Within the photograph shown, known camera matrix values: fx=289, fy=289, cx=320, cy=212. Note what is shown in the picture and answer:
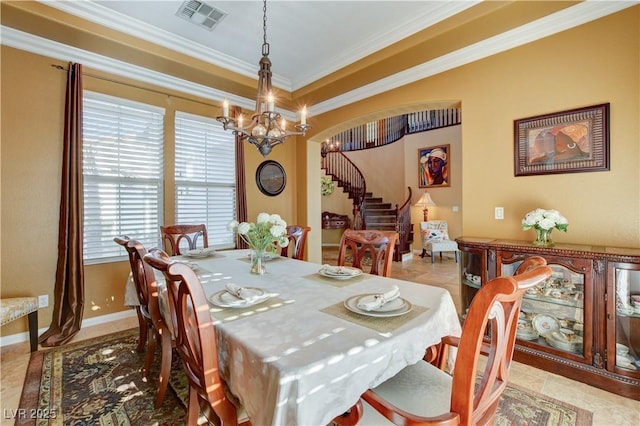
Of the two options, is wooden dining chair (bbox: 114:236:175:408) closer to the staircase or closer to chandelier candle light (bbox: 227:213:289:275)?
chandelier candle light (bbox: 227:213:289:275)

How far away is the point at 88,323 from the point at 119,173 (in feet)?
5.36

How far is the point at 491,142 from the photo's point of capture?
2.80m

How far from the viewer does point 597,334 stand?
1.97 meters

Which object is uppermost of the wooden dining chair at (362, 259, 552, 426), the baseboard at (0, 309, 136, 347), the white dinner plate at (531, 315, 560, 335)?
the wooden dining chair at (362, 259, 552, 426)

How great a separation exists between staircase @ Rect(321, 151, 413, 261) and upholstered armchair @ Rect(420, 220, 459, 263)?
19.8 inches

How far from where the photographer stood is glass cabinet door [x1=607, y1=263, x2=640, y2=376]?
1.90 metres

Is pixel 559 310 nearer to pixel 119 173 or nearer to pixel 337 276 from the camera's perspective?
pixel 337 276

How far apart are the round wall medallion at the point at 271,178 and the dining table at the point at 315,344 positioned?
3.02m

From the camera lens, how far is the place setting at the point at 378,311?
1.15 meters

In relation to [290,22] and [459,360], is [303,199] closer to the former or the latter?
[290,22]

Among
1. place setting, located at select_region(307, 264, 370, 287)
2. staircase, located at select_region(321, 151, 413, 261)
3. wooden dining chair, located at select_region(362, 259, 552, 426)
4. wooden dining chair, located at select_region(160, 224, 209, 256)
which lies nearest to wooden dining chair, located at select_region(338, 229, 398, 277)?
place setting, located at select_region(307, 264, 370, 287)

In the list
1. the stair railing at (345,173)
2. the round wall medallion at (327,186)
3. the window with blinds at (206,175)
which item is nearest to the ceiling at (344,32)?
the window with blinds at (206,175)

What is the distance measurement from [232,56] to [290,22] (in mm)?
972

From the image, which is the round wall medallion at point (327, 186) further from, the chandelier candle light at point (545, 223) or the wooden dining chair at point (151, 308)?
the wooden dining chair at point (151, 308)
